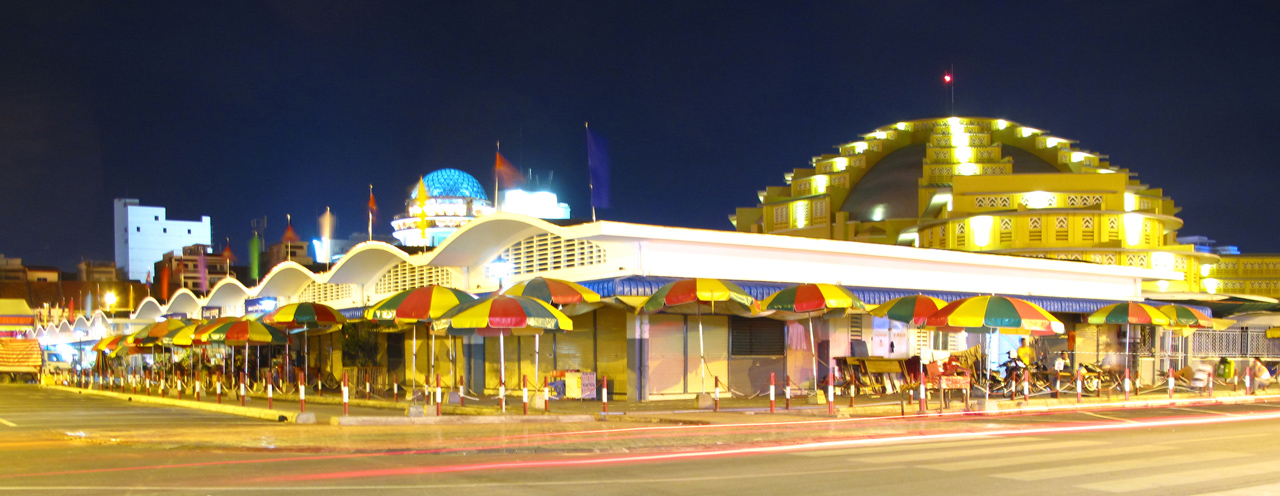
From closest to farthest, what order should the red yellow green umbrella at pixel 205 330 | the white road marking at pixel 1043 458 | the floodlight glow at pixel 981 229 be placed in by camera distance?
the white road marking at pixel 1043 458, the red yellow green umbrella at pixel 205 330, the floodlight glow at pixel 981 229

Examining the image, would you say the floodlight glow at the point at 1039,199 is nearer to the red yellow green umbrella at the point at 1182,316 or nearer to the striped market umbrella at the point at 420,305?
the red yellow green umbrella at the point at 1182,316

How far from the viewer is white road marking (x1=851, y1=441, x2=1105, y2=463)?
1511 cm

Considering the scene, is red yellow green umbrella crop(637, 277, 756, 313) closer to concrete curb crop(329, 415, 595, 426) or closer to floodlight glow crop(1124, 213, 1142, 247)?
concrete curb crop(329, 415, 595, 426)

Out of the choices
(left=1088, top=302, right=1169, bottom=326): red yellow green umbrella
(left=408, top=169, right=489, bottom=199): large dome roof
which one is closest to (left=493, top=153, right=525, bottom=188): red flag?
(left=1088, top=302, right=1169, bottom=326): red yellow green umbrella

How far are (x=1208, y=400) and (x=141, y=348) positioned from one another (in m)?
38.1

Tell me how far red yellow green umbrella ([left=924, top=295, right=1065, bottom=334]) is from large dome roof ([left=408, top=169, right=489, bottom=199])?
7897 cm

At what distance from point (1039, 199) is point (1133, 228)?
552 cm

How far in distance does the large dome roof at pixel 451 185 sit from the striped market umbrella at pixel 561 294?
7571 centimetres

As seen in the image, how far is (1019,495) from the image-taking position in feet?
38.6

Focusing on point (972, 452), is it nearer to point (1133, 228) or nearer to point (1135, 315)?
point (1135, 315)

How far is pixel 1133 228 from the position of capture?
62875 millimetres

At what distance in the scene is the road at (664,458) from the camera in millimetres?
12438

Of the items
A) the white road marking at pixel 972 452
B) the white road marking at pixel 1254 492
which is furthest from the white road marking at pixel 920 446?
the white road marking at pixel 1254 492

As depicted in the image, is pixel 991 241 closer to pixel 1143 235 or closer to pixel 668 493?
pixel 1143 235
